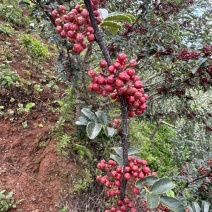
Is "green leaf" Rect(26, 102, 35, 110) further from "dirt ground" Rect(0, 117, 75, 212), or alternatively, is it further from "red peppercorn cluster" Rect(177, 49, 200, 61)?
"red peppercorn cluster" Rect(177, 49, 200, 61)

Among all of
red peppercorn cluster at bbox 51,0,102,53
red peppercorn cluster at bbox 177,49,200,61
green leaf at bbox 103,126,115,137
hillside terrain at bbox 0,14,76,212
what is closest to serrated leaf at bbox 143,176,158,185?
green leaf at bbox 103,126,115,137

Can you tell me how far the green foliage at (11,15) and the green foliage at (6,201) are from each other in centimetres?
301

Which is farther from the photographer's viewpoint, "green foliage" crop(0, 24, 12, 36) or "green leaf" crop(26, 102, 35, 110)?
"green foliage" crop(0, 24, 12, 36)

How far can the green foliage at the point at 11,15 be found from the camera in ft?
12.5

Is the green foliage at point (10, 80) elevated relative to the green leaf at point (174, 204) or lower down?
elevated

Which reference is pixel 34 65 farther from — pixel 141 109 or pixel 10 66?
pixel 141 109

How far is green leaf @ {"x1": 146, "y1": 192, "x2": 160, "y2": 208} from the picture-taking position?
2.25 ft

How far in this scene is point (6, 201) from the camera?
165cm

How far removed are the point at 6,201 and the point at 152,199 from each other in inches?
51.4

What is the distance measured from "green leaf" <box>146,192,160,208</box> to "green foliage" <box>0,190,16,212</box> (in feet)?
4.12

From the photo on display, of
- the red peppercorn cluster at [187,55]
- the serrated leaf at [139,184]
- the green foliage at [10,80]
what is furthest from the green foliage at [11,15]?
the serrated leaf at [139,184]

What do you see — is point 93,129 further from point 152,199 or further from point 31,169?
point 31,169

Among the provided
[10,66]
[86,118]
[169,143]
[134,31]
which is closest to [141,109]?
[86,118]

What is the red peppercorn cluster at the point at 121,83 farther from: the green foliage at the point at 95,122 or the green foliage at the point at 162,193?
the green foliage at the point at 162,193
